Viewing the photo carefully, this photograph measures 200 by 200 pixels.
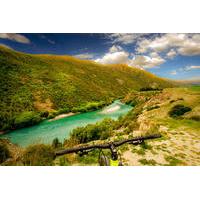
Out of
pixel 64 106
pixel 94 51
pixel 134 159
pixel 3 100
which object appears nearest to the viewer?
pixel 134 159

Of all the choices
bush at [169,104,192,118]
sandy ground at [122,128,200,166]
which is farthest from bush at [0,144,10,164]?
bush at [169,104,192,118]

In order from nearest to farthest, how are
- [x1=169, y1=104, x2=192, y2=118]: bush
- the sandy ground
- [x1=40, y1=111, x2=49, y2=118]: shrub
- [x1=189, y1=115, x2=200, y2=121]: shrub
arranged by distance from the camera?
the sandy ground, [x1=189, y1=115, x2=200, y2=121]: shrub, [x1=169, y1=104, x2=192, y2=118]: bush, [x1=40, y1=111, x2=49, y2=118]: shrub

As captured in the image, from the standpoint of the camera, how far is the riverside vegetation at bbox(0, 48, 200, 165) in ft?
11.0

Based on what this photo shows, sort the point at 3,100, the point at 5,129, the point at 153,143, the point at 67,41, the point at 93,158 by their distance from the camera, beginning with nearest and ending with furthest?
the point at 93,158 < the point at 153,143 < the point at 67,41 < the point at 5,129 < the point at 3,100

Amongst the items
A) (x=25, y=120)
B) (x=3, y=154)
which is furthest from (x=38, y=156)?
(x=25, y=120)

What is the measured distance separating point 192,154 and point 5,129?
11138 mm

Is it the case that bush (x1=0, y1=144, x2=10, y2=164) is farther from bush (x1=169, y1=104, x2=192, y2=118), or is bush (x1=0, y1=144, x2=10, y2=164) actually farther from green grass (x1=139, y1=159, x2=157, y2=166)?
bush (x1=169, y1=104, x2=192, y2=118)

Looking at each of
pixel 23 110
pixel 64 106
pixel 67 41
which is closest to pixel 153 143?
pixel 67 41

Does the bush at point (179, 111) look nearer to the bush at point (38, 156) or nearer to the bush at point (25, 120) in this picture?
the bush at point (38, 156)

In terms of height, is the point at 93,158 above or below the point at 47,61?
below

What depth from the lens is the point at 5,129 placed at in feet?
32.3

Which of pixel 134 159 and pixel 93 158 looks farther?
pixel 134 159
